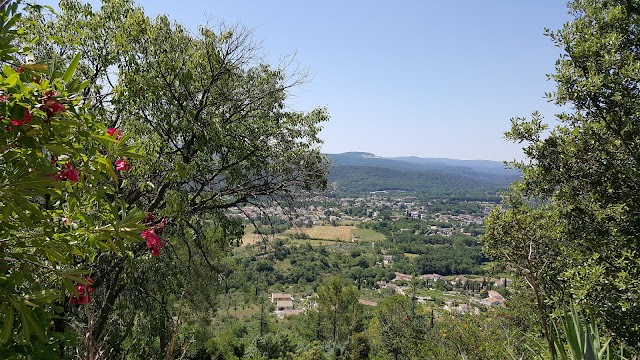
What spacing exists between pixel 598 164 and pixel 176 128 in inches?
209

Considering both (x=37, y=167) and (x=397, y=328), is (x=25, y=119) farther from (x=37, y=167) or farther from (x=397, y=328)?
(x=397, y=328)

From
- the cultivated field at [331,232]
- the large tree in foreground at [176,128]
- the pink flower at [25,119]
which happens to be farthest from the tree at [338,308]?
the cultivated field at [331,232]

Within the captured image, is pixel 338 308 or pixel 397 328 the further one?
pixel 338 308

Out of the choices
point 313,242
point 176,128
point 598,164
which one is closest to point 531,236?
point 598,164

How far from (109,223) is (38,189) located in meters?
0.56

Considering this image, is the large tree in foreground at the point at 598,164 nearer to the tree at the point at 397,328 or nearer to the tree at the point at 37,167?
the tree at the point at 37,167

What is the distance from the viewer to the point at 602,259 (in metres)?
4.54

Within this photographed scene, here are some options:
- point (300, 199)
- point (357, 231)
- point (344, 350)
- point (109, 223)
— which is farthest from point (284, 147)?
point (357, 231)

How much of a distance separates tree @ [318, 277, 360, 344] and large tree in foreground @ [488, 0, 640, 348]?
20.6 meters

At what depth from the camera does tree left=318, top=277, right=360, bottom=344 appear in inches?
980

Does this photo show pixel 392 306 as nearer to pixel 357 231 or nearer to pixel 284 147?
pixel 284 147

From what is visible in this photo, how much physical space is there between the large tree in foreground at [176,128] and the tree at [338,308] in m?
20.1

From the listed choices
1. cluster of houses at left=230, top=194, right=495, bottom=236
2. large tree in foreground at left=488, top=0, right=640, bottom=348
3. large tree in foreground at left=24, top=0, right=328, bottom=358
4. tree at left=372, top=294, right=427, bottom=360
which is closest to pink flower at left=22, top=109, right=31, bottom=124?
large tree in foreground at left=24, top=0, right=328, bottom=358

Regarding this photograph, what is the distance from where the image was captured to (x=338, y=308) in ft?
83.6
